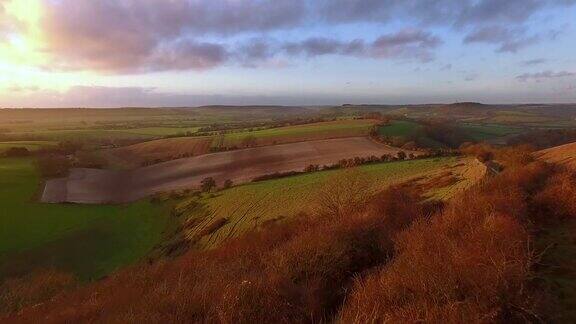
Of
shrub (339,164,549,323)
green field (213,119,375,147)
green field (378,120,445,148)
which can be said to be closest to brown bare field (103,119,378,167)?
green field (213,119,375,147)

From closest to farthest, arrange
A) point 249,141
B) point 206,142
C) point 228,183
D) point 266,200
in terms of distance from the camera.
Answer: point 266,200 < point 228,183 < point 249,141 < point 206,142

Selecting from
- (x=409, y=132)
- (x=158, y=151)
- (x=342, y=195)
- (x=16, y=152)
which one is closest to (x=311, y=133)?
(x=409, y=132)

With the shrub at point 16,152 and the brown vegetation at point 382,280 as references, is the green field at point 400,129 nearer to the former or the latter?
the brown vegetation at point 382,280

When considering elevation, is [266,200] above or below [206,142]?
above

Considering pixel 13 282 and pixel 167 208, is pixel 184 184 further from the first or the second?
pixel 13 282

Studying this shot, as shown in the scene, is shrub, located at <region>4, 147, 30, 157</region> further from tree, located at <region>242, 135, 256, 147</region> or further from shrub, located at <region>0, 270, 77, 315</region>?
shrub, located at <region>0, 270, 77, 315</region>

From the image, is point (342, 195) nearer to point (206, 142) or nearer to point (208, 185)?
point (208, 185)

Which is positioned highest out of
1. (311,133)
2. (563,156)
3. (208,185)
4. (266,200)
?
(563,156)

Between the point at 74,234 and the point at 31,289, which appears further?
the point at 74,234
